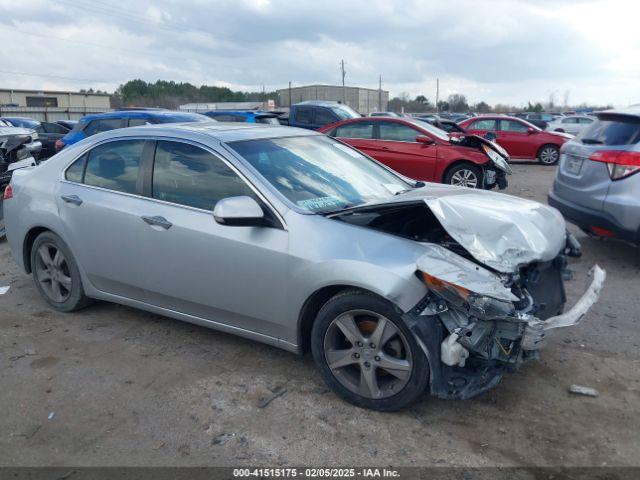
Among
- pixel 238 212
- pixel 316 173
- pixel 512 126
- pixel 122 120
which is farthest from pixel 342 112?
pixel 238 212

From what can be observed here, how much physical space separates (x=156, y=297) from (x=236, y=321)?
2.45 ft

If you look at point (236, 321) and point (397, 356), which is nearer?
point (397, 356)

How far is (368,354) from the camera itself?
10.9 feet

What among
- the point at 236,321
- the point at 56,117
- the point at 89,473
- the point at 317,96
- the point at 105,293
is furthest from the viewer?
the point at 317,96

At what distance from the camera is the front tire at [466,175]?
10695 mm

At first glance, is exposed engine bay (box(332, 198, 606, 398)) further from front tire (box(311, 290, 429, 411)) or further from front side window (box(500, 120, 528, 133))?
front side window (box(500, 120, 528, 133))

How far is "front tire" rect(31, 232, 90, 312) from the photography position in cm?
476

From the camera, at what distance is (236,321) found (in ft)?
12.7

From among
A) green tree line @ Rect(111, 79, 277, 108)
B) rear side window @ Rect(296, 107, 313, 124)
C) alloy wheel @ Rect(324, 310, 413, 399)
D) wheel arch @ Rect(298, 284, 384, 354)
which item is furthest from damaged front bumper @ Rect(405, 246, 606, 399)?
green tree line @ Rect(111, 79, 277, 108)

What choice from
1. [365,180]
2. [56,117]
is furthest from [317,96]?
[365,180]

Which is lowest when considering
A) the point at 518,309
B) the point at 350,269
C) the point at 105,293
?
the point at 105,293

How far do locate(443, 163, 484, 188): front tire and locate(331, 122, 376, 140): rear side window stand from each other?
1.80m

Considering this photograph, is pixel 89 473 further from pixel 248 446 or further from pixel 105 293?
pixel 105 293

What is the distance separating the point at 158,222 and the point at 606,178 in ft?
14.9
